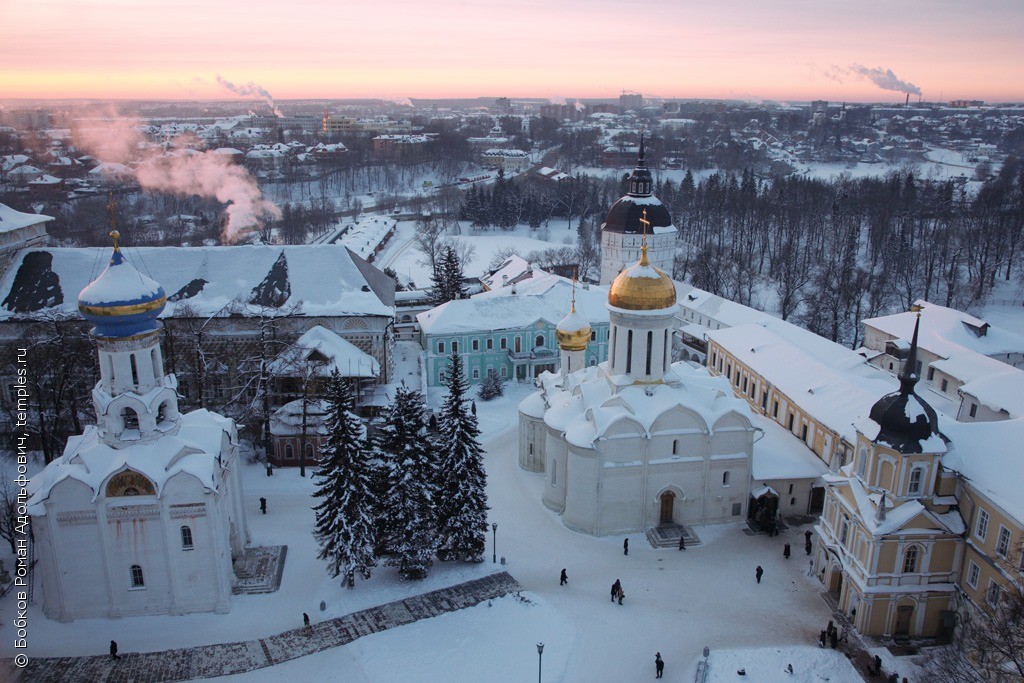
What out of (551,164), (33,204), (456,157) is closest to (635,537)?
(33,204)

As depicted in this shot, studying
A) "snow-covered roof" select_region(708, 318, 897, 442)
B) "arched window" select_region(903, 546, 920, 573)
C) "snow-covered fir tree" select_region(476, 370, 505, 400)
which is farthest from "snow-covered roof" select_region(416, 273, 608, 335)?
"arched window" select_region(903, 546, 920, 573)

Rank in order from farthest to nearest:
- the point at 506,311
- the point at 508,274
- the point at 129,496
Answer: the point at 508,274, the point at 506,311, the point at 129,496

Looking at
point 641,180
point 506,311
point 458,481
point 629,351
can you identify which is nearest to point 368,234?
point 641,180

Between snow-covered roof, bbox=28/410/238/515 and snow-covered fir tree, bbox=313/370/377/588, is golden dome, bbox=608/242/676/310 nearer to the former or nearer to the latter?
snow-covered fir tree, bbox=313/370/377/588

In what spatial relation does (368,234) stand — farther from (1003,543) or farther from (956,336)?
(1003,543)

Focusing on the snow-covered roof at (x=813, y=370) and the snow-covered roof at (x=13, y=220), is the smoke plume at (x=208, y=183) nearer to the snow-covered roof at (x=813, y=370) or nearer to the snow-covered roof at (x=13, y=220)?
the snow-covered roof at (x=13, y=220)

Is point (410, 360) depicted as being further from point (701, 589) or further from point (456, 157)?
point (456, 157)
